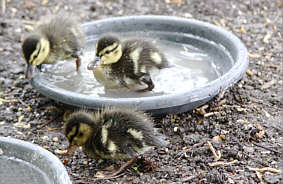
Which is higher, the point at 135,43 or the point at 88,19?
the point at 135,43

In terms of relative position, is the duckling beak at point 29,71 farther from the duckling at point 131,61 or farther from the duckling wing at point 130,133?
the duckling wing at point 130,133

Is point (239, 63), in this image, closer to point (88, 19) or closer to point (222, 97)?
point (222, 97)

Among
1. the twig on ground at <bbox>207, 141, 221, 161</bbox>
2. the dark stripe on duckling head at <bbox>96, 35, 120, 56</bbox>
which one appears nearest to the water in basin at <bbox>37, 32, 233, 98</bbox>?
the dark stripe on duckling head at <bbox>96, 35, 120, 56</bbox>

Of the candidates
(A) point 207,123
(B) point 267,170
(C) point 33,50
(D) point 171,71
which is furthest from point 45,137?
(B) point 267,170

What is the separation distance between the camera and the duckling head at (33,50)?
11.7 ft

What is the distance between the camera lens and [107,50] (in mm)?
3459

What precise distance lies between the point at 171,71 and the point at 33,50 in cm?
128

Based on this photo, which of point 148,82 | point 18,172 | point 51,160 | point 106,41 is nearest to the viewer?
point 51,160

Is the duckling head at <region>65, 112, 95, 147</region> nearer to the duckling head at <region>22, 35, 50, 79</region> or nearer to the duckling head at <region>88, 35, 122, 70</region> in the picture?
the duckling head at <region>88, 35, 122, 70</region>

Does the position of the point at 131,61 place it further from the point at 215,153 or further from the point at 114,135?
the point at 215,153

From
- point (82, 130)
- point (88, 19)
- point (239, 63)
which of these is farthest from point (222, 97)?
point (88, 19)

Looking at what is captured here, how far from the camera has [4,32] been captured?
199 inches

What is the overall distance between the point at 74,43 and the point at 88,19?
1.56m

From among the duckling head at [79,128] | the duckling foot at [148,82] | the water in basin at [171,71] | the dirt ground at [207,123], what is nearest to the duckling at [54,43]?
the water in basin at [171,71]
